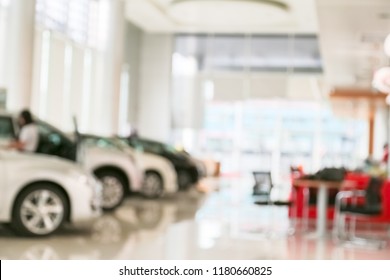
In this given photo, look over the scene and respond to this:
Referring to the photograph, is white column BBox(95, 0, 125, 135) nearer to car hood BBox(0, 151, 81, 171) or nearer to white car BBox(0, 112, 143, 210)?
white car BBox(0, 112, 143, 210)

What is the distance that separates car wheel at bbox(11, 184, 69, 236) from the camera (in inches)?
214

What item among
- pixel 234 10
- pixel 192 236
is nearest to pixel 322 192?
pixel 192 236

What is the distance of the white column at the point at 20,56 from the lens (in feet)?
25.9

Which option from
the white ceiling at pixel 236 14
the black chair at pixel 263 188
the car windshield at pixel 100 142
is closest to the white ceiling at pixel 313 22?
the white ceiling at pixel 236 14

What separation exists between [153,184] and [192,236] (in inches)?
132

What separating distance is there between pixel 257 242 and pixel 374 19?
254 centimetres

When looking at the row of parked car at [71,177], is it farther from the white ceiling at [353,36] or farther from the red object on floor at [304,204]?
the white ceiling at [353,36]

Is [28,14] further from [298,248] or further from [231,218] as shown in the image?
[298,248]

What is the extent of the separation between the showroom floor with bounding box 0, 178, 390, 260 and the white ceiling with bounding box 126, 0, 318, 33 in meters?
2.45

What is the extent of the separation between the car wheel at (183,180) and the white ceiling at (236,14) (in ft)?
6.00

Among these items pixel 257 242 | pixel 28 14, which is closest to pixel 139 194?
pixel 28 14

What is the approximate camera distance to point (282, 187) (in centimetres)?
682

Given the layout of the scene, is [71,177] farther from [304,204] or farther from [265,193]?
[304,204]

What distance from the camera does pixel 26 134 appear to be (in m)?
6.45
